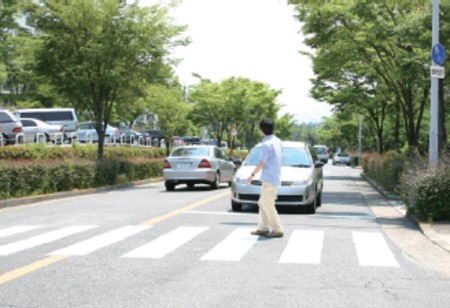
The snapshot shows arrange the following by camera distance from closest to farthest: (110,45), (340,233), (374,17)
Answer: (340,233) → (374,17) → (110,45)

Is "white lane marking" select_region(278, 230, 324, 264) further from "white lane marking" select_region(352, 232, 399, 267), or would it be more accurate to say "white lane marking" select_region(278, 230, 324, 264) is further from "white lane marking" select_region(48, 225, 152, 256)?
"white lane marking" select_region(48, 225, 152, 256)

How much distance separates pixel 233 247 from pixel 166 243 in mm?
999

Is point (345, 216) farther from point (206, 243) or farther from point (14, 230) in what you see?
point (14, 230)

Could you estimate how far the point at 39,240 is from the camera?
8.99 metres

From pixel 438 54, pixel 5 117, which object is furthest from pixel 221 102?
pixel 438 54

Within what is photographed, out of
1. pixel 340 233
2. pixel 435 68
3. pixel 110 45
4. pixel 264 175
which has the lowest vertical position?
pixel 340 233

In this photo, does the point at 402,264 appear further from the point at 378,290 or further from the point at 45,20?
the point at 45,20

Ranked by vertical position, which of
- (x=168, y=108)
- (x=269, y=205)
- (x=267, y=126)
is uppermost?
(x=168, y=108)

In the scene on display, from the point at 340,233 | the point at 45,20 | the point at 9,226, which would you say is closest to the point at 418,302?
the point at 340,233

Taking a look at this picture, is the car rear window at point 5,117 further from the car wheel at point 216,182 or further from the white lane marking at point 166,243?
the white lane marking at point 166,243

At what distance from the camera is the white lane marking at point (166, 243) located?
25.7ft

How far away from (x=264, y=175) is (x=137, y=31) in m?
14.6

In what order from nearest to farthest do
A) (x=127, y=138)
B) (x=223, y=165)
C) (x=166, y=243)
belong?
(x=166, y=243) < (x=223, y=165) < (x=127, y=138)

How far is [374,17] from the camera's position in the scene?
758 inches
